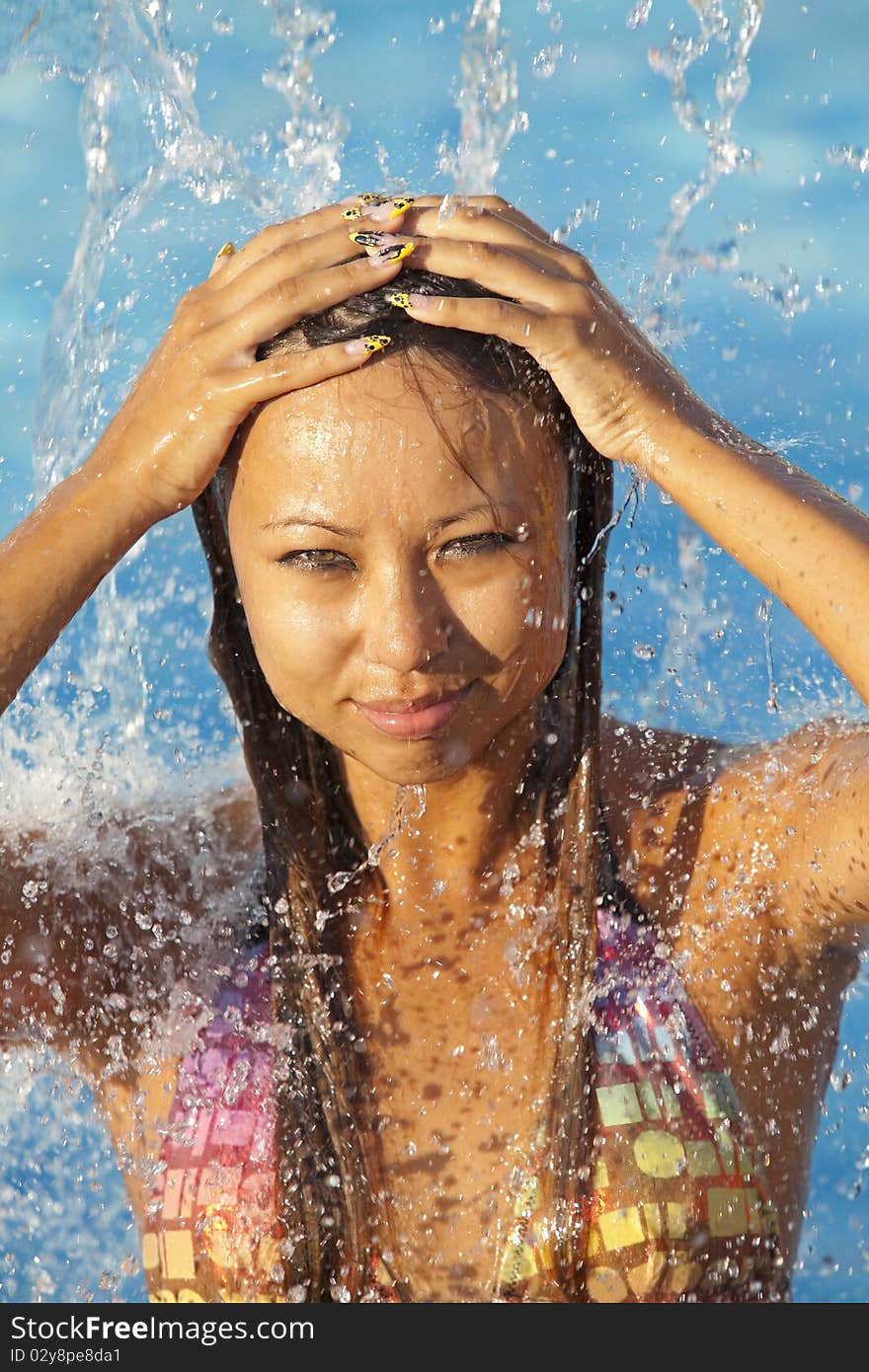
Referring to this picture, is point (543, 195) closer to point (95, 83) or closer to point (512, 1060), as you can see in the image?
point (95, 83)

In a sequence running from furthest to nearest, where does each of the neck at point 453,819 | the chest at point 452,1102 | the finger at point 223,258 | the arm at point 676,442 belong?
1. the neck at point 453,819
2. the chest at point 452,1102
3. the finger at point 223,258
4. the arm at point 676,442

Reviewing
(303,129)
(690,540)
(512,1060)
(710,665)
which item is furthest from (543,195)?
(512,1060)

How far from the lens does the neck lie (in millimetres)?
2734

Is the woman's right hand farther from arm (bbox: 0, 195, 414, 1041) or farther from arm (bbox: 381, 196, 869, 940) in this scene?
arm (bbox: 381, 196, 869, 940)

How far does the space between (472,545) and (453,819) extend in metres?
0.67

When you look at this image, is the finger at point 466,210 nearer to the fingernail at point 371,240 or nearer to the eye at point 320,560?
the fingernail at point 371,240

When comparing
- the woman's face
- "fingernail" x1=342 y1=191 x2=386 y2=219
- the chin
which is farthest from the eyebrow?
"fingernail" x1=342 y1=191 x2=386 y2=219

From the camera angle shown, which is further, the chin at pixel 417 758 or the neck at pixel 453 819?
the neck at pixel 453 819

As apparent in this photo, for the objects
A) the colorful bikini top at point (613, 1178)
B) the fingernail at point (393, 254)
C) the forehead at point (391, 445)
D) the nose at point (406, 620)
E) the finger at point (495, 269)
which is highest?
the fingernail at point (393, 254)

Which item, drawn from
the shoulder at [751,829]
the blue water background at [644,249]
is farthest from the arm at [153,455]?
the blue water background at [644,249]

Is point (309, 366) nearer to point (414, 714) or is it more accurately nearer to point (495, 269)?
point (495, 269)

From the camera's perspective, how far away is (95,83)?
404 centimetres

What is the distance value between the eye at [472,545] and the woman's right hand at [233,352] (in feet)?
1.03

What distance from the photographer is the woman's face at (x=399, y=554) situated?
2225mm
